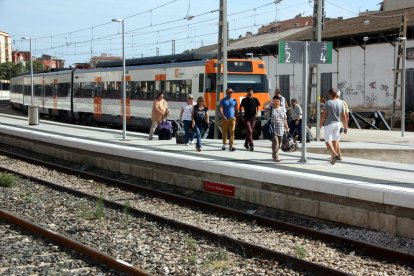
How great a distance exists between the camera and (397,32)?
38.2 m

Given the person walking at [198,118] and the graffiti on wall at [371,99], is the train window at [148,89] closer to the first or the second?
the person walking at [198,118]

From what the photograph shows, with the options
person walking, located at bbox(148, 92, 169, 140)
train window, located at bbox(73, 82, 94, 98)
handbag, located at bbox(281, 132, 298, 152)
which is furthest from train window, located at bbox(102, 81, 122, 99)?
handbag, located at bbox(281, 132, 298, 152)

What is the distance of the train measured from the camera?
23.0 metres

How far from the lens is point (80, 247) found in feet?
25.1

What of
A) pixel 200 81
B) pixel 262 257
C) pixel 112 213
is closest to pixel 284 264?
pixel 262 257

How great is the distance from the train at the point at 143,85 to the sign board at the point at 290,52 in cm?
826

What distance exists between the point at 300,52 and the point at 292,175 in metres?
3.43

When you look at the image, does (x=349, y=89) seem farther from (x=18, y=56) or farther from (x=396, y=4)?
(x=18, y=56)

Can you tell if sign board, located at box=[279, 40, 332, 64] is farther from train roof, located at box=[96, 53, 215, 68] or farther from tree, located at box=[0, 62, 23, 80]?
tree, located at box=[0, 62, 23, 80]

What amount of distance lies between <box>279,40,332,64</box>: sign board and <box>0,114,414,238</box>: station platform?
2.29m

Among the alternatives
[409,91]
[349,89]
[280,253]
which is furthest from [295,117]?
[349,89]

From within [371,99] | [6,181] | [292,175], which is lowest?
[6,181]

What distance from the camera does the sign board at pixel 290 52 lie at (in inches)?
491

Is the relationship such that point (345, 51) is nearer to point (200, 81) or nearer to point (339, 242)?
point (200, 81)
